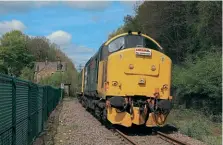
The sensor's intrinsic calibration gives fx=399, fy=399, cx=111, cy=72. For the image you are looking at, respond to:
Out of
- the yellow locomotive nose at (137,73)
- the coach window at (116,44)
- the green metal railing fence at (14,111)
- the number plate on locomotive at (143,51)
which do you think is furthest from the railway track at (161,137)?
the green metal railing fence at (14,111)

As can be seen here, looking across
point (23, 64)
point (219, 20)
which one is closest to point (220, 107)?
point (219, 20)

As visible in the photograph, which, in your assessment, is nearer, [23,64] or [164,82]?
[164,82]

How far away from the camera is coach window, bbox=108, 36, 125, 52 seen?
15492 mm

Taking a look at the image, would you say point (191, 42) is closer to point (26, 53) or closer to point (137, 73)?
point (137, 73)

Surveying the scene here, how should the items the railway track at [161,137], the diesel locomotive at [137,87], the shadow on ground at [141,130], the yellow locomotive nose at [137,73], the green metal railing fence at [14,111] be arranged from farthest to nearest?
1. the shadow on ground at [141,130]
2. the yellow locomotive nose at [137,73]
3. the diesel locomotive at [137,87]
4. the railway track at [161,137]
5. the green metal railing fence at [14,111]

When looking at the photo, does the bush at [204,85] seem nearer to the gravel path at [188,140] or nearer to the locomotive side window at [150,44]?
the locomotive side window at [150,44]

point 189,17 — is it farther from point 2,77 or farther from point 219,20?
point 2,77

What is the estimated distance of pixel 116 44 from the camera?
15.6 metres

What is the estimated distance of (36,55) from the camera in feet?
338

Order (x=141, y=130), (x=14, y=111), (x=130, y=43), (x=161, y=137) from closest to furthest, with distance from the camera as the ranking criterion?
(x=14, y=111) < (x=161, y=137) < (x=130, y=43) < (x=141, y=130)

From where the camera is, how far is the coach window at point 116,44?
50.8 ft

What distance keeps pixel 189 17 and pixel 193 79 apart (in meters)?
11.4

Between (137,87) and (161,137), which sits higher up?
(137,87)

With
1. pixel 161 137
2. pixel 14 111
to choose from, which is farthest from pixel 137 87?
pixel 14 111
